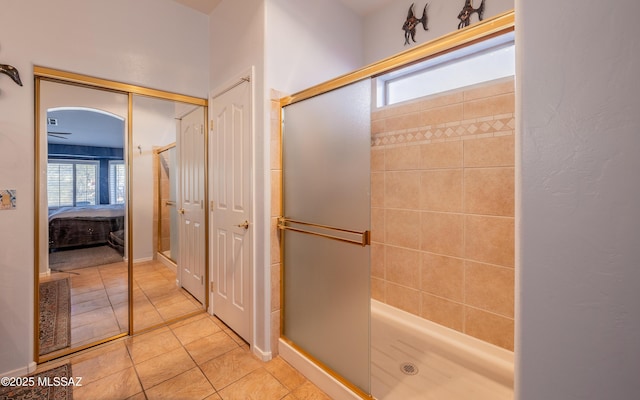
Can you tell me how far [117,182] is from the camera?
7.41 feet

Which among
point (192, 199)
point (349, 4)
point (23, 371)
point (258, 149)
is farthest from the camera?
point (192, 199)

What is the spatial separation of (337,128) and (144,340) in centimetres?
231

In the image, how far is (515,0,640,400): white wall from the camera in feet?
1.46

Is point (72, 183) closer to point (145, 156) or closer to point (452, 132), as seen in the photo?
point (145, 156)

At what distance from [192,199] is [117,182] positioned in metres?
0.62

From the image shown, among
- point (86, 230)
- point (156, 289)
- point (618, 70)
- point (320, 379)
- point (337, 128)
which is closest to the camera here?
point (618, 70)

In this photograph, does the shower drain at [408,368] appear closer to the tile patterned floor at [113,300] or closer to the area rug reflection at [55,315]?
the tile patterned floor at [113,300]

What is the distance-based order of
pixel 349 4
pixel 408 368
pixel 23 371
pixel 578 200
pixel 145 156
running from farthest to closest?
1. pixel 349 4
2. pixel 145 156
3. pixel 408 368
4. pixel 23 371
5. pixel 578 200

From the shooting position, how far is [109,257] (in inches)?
90.0

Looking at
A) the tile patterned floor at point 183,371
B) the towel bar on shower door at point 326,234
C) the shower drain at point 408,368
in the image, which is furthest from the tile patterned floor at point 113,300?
the shower drain at point 408,368

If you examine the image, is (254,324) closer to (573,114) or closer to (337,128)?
(337,128)

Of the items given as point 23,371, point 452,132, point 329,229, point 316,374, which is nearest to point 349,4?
point 452,132

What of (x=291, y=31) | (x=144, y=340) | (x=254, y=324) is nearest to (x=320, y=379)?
(x=254, y=324)

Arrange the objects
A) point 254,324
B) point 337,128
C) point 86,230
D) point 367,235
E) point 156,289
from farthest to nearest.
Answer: point 156,289, point 86,230, point 254,324, point 337,128, point 367,235
